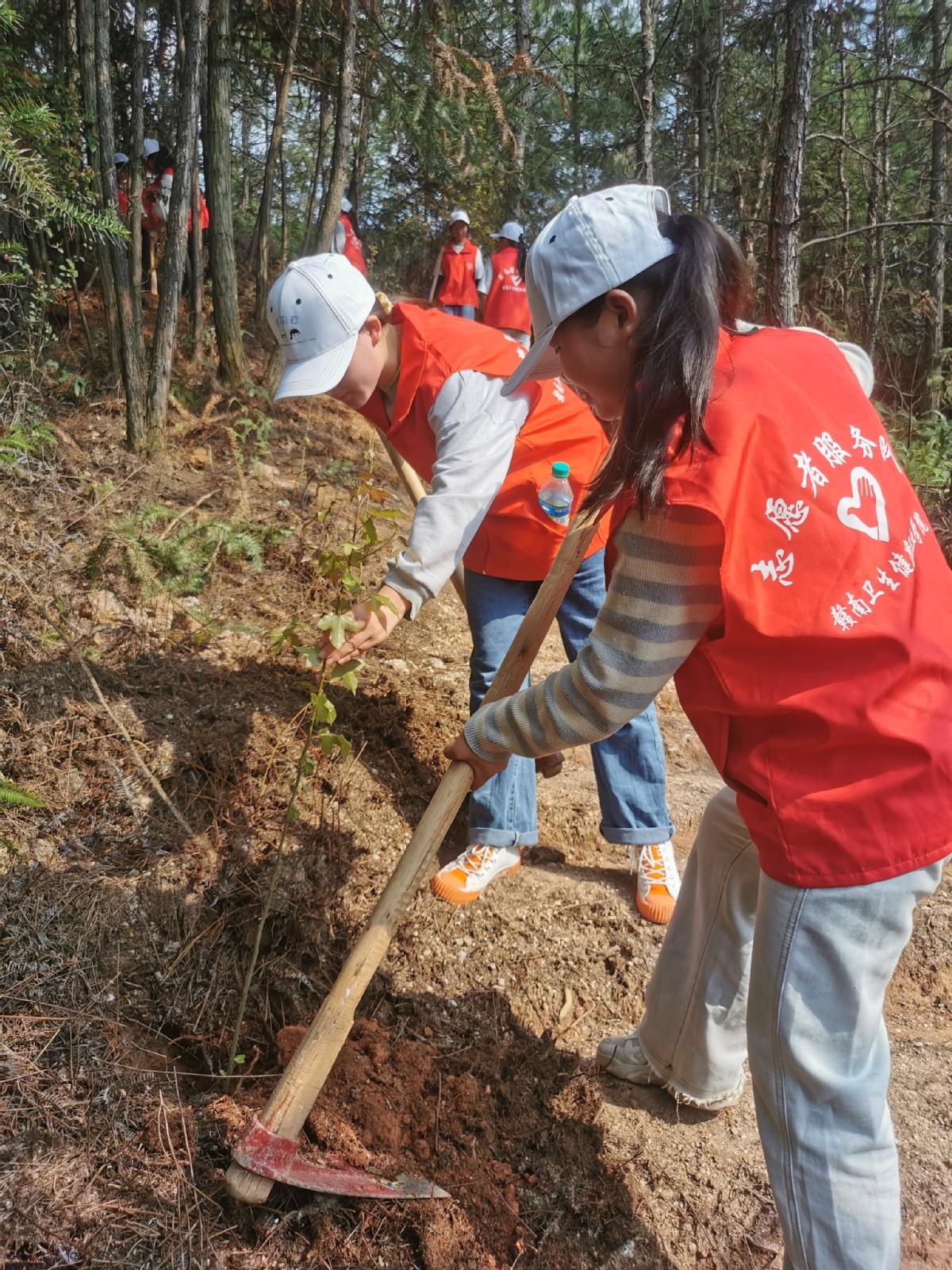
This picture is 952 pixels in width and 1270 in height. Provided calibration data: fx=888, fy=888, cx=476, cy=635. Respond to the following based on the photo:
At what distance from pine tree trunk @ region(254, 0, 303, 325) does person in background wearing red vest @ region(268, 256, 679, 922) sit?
11.8 ft

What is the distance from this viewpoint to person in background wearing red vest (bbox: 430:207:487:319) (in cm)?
956

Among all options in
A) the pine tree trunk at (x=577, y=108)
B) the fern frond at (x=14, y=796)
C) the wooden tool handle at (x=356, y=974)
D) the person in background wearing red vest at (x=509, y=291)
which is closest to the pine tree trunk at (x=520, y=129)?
the person in background wearing red vest at (x=509, y=291)

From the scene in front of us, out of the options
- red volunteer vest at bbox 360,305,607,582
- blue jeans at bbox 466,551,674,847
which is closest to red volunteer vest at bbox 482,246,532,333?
red volunteer vest at bbox 360,305,607,582

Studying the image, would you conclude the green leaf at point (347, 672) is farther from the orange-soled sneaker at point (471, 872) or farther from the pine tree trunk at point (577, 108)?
the pine tree trunk at point (577, 108)

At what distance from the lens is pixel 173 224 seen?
5133 mm

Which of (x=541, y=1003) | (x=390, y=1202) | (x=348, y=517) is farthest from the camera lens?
(x=348, y=517)

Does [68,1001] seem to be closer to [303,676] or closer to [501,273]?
[303,676]

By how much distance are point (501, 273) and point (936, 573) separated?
342 inches

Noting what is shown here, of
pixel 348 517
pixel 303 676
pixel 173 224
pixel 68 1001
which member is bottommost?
pixel 68 1001

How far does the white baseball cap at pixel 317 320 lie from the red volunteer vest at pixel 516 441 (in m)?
0.18

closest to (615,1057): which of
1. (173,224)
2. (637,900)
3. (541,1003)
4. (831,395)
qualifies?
(541,1003)

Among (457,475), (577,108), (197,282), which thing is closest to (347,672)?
(457,475)

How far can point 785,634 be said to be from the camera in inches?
52.4

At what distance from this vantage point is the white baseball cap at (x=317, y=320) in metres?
2.34
